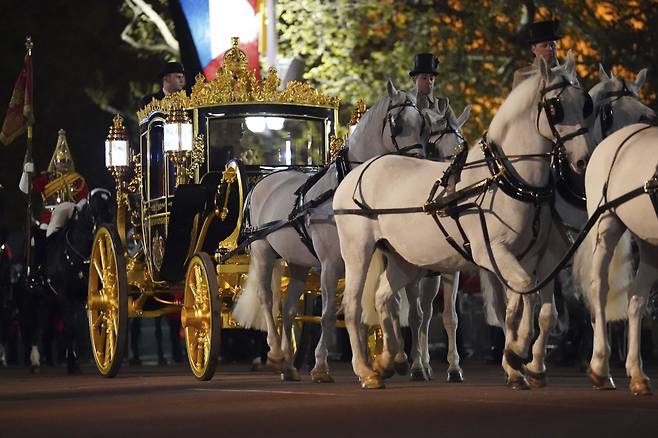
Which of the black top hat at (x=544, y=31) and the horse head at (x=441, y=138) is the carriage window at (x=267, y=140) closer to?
the horse head at (x=441, y=138)

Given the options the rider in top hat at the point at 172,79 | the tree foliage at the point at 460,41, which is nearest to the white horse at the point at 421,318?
the rider in top hat at the point at 172,79

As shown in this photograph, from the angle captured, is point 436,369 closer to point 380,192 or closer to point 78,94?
point 380,192

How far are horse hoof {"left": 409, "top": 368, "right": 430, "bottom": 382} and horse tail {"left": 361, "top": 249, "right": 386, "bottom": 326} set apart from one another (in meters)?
0.96

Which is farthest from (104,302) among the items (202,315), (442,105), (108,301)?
(442,105)

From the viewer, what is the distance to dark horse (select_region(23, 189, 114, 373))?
20281 millimetres

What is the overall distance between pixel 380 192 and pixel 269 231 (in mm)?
2296

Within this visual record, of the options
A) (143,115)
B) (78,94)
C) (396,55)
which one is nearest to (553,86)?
(143,115)

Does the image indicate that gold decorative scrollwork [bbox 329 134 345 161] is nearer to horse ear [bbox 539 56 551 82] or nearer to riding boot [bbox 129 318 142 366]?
horse ear [bbox 539 56 551 82]

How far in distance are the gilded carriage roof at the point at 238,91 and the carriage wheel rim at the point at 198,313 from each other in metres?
1.95

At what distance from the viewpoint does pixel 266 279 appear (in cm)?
1716

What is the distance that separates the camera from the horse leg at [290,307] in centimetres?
1675

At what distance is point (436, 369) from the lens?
1950 cm

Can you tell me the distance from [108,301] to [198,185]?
158cm

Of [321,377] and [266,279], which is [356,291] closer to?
[321,377]
